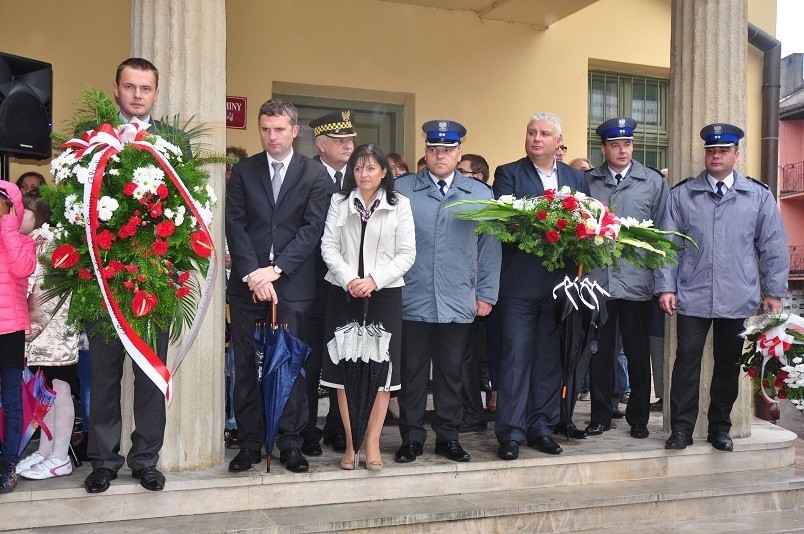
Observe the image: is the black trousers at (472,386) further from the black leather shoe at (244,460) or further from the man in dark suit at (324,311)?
the black leather shoe at (244,460)

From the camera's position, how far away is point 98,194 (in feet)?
15.1

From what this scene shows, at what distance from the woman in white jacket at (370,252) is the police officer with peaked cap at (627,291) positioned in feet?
6.34

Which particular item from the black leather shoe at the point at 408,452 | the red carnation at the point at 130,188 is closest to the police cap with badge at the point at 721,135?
the black leather shoe at the point at 408,452

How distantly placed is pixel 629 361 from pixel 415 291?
2048 millimetres

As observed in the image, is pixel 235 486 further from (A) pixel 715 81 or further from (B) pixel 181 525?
(A) pixel 715 81

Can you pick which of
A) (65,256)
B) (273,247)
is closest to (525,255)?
(273,247)

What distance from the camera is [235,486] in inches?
207

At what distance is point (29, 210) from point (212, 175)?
46.4 inches

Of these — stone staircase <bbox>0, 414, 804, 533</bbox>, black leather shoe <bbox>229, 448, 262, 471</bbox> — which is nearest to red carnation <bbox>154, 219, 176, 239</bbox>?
stone staircase <bbox>0, 414, 804, 533</bbox>

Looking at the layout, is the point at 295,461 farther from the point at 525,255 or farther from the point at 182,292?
the point at 525,255

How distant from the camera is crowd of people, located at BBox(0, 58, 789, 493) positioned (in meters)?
5.16

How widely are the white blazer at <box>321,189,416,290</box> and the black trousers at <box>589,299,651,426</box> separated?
6.71ft

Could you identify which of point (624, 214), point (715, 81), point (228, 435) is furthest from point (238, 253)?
point (715, 81)

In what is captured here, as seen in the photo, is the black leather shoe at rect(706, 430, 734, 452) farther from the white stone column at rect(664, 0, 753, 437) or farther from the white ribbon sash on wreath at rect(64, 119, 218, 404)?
the white ribbon sash on wreath at rect(64, 119, 218, 404)
